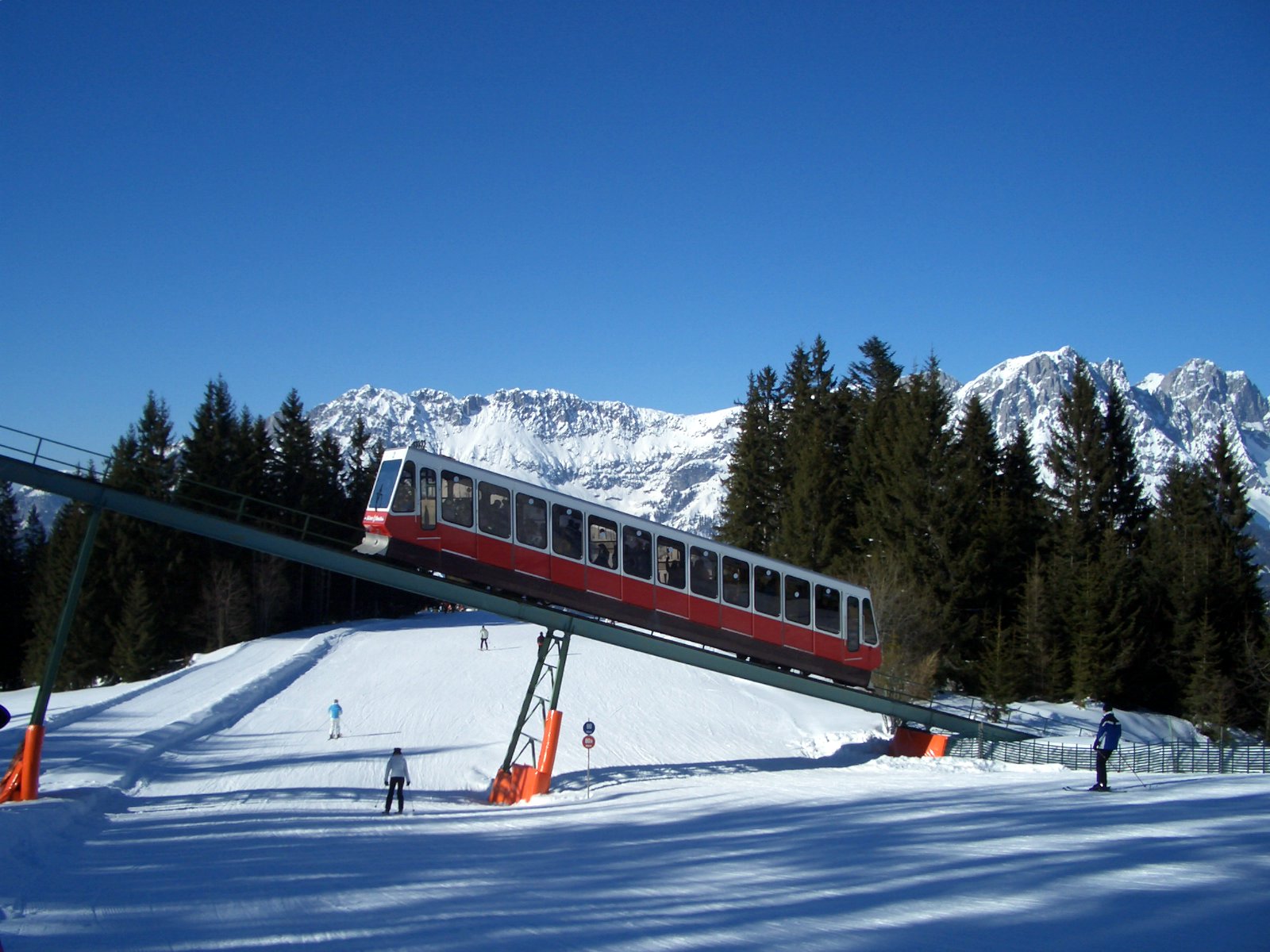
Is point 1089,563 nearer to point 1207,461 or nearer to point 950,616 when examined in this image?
point 950,616

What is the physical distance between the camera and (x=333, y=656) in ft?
137

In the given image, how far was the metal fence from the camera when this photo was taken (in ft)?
74.7

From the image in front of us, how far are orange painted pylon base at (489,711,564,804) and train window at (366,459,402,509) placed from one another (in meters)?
5.44

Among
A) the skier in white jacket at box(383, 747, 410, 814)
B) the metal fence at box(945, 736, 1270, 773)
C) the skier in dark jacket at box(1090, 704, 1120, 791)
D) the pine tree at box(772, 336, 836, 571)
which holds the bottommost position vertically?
the metal fence at box(945, 736, 1270, 773)

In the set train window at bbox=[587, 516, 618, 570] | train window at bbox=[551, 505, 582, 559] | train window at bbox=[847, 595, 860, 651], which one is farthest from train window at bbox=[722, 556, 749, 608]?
train window at bbox=[551, 505, 582, 559]

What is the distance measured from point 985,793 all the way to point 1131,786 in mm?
3002

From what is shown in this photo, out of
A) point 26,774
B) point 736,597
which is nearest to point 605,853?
point 26,774

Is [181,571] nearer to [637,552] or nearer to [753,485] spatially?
[753,485]

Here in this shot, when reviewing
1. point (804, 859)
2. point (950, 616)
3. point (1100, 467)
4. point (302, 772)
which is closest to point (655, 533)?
point (302, 772)

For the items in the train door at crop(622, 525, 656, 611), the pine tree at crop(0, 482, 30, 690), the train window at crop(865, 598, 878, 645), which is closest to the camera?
the train door at crop(622, 525, 656, 611)

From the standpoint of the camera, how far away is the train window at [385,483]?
18953mm

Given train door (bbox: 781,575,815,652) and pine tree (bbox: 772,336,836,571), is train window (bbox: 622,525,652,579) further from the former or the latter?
pine tree (bbox: 772,336,836,571)

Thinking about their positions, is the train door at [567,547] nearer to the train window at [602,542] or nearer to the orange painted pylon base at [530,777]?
the train window at [602,542]

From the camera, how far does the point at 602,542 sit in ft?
68.7
